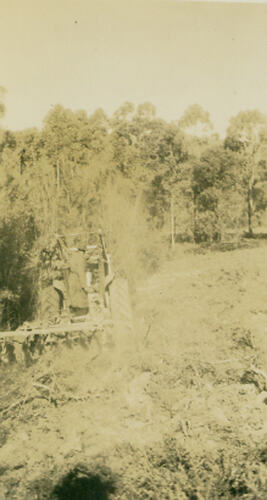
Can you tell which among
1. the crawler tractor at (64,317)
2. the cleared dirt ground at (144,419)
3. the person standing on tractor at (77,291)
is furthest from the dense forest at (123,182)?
the cleared dirt ground at (144,419)

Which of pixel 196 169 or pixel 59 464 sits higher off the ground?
pixel 196 169

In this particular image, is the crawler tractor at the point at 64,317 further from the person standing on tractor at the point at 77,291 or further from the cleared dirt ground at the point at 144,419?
the person standing on tractor at the point at 77,291

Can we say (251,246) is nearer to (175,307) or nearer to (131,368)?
(175,307)

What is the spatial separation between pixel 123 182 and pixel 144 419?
8.86 meters

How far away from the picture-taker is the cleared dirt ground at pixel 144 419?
3656 mm

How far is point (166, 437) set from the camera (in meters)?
4.15

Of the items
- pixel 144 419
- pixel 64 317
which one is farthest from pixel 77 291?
pixel 144 419

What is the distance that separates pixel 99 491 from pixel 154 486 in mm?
489

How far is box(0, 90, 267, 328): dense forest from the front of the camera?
8.55m

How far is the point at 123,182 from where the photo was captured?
12.4 m

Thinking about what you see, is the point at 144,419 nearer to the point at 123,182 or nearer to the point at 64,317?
the point at 64,317

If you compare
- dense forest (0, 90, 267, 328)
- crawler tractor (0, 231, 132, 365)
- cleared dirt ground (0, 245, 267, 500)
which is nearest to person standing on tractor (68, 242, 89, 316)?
crawler tractor (0, 231, 132, 365)

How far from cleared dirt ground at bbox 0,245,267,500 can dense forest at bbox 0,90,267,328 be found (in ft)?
11.6

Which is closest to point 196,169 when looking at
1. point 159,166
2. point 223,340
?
point 159,166
